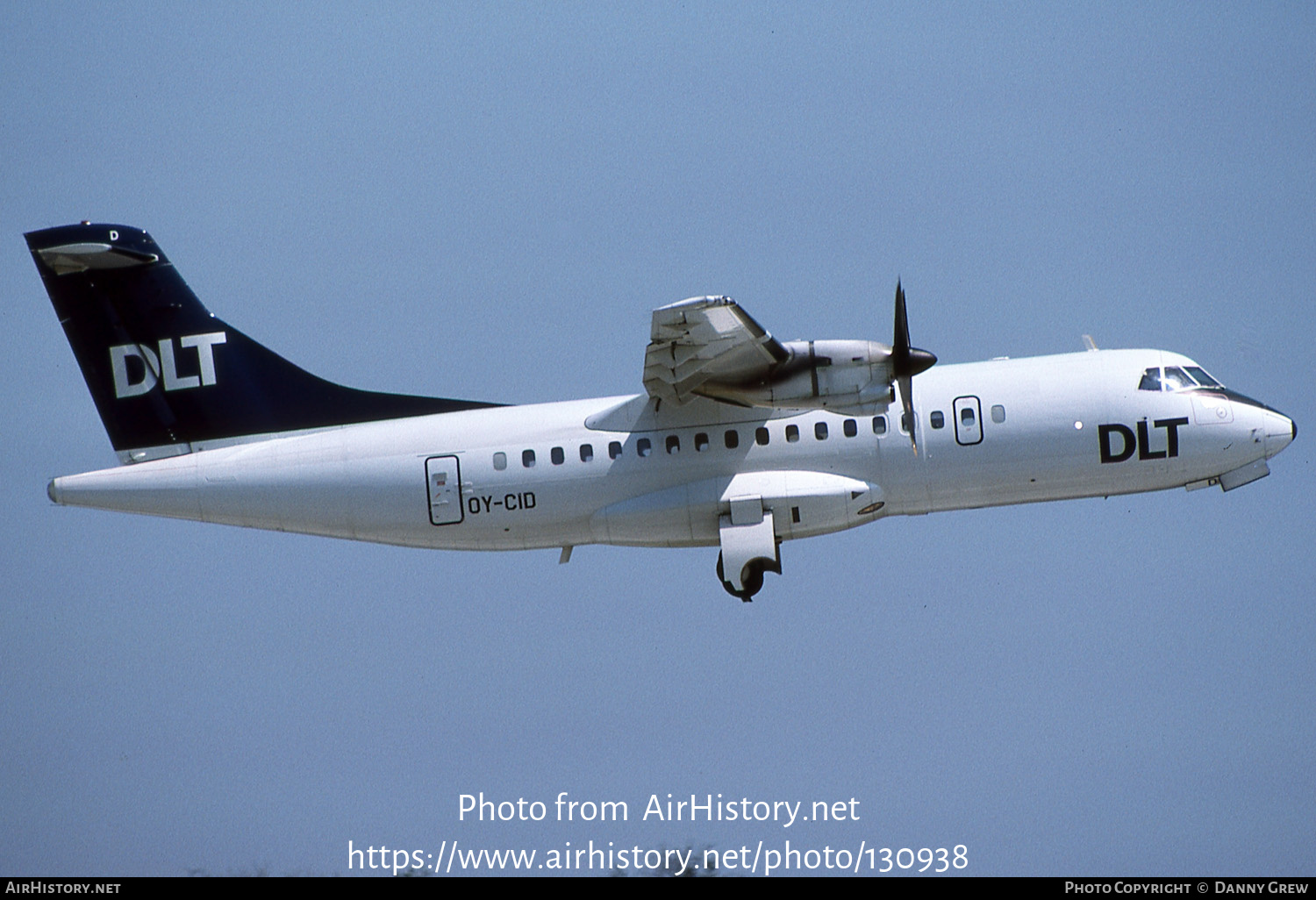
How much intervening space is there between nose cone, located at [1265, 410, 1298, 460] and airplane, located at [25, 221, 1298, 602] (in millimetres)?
39

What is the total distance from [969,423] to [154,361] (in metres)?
13.2

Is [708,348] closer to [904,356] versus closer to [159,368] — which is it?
[904,356]

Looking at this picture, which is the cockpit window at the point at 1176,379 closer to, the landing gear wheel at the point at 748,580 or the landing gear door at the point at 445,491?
the landing gear wheel at the point at 748,580

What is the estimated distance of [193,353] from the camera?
27047 mm

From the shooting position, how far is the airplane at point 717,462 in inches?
980

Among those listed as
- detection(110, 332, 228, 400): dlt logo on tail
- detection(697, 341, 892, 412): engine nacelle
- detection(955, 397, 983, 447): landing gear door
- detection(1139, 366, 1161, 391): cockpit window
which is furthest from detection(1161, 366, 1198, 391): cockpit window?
detection(110, 332, 228, 400): dlt logo on tail

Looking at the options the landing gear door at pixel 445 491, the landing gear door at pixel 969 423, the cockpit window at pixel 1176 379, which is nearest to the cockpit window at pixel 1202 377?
the cockpit window at pixel 1176 379

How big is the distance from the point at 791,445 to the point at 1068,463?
167 inches

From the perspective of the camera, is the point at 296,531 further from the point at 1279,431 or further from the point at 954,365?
the point at 1279,431

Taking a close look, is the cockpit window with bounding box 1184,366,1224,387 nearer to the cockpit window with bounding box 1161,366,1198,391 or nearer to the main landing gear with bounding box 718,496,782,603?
the cockpit window with bounding box 1161,366,1198,391

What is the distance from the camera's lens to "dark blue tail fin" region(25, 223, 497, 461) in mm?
26625

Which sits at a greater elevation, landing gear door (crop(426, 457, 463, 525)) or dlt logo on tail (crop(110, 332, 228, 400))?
dlt logo on tail (crop(110, 332, 228, 400))

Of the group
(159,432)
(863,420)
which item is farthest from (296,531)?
(863,420)

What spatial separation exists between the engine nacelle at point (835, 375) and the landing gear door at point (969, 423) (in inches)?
69.2
